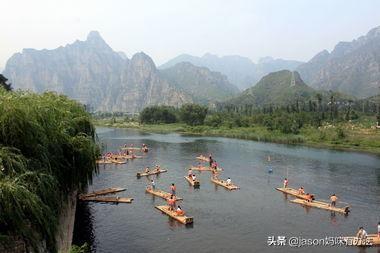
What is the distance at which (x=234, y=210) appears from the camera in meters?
49.0

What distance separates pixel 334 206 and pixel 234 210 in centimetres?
1192

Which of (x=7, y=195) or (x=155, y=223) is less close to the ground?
(x=7, y=195)

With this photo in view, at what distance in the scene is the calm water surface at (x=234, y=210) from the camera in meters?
38.1

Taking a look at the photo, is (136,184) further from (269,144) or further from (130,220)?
(269,144)

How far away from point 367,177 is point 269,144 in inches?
1929

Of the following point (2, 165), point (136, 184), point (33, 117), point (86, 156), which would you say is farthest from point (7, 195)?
point (136, 184)

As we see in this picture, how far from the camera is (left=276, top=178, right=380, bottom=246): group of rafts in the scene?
125ft

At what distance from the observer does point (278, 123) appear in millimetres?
145750

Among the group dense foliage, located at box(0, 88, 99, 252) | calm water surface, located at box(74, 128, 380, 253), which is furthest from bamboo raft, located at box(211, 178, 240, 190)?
dense foliage, located at box(0, 88, 99, 252)

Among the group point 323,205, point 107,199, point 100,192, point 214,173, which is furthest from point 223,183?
point 107,199

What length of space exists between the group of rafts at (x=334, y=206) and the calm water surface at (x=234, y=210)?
929 mm

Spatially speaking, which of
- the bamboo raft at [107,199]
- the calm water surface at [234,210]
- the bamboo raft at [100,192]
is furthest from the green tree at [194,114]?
the bamboo raft at [107,199]

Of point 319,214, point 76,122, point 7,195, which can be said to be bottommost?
point 319,214

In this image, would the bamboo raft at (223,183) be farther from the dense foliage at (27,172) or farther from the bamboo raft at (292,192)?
the dense foliage at (27,172)
